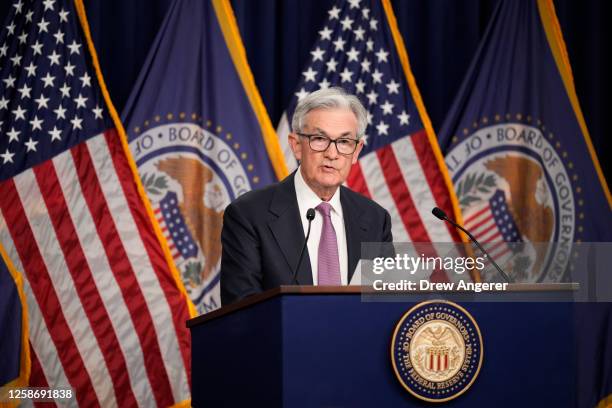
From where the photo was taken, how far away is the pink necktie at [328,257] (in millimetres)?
2941

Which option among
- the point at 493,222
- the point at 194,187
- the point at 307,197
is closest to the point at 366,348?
the point at 307,197

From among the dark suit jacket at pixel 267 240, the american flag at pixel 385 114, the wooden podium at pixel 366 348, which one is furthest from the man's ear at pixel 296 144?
the american flag at pixel 385 114

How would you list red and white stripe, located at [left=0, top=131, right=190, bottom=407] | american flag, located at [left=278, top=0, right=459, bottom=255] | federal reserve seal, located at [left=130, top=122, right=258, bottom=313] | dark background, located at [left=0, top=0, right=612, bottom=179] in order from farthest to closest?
dark background, located at [left=0, top=0, right=612, bottom=179]
american flag, located at [left=278, top=0, right=459, bottom=255]
federal reserve seal, located at [left=130, top=122, right=258, bottom=313]
red and white stripe, located at [left=0, top=131, right=190, bottom=407]

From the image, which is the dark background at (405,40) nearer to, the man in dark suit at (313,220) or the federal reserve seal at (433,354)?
the man in dark suit at (313,220)

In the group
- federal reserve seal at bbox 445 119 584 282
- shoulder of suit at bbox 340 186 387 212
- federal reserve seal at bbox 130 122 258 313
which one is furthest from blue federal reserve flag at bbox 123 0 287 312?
shoulder of suit at bbox 340 186 387 212

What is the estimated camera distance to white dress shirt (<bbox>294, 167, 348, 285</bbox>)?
3020mm

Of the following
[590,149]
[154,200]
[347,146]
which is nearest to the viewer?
[347,146]

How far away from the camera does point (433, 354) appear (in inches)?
84.0

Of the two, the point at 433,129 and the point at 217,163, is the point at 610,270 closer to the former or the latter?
the point at 433,129

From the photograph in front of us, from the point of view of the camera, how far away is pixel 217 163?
16.4 feet

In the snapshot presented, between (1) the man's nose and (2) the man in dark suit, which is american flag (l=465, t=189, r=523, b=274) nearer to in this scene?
(2) the man in dark suit

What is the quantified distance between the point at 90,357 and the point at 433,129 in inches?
99.2

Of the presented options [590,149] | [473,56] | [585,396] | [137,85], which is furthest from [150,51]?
[585,396]

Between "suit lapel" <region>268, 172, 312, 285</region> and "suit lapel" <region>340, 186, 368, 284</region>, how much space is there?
0.18m
